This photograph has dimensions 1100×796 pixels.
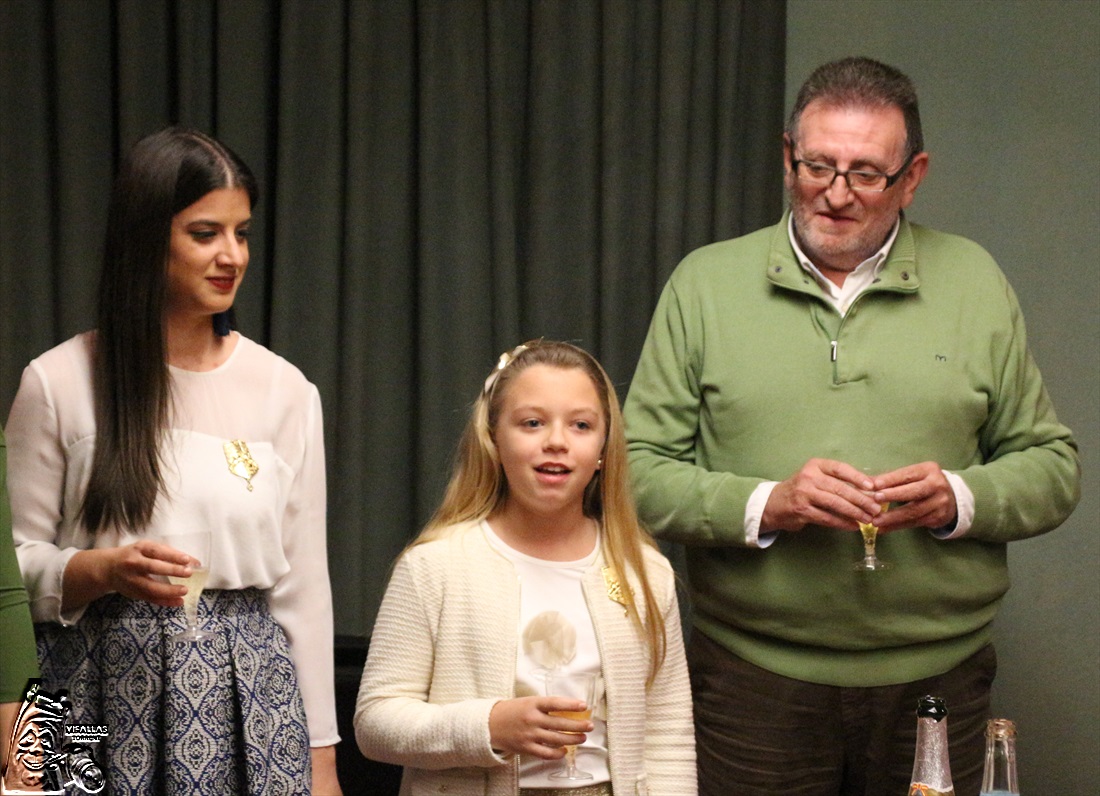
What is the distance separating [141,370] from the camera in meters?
2.14

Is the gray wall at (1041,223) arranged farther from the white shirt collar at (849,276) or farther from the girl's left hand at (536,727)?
the girl's left hand at (536,727)

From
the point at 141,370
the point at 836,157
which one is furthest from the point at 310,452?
the point at 836,157

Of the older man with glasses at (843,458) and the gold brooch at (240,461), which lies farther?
the older man with glasses at (843,458)

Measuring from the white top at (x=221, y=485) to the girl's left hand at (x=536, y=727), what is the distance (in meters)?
0.42

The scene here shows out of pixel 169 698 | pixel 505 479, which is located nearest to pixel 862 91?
pixel 505 479

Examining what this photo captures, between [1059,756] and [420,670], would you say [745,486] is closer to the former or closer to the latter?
[420,670]

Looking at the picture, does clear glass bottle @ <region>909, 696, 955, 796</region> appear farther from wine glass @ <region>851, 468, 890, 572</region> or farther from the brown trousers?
the brown trousers

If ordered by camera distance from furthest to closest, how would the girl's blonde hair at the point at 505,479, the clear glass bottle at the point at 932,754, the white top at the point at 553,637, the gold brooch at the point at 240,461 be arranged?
the girl's blonde hair at the point at 505,479
the gold brooch at the point at 240,461
the white top at the point at 553,637
the clear glass bottle at the point at 932,754

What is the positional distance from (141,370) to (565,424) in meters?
0.68

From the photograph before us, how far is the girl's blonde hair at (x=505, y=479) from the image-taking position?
2.34m

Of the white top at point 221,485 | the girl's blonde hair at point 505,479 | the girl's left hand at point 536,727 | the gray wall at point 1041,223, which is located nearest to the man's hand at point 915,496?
the girl's blonde hair at point 505,479

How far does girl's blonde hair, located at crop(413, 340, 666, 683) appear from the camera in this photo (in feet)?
7.69

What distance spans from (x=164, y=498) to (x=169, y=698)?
303mm

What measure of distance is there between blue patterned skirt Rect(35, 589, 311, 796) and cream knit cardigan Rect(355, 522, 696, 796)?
0.56 feet
